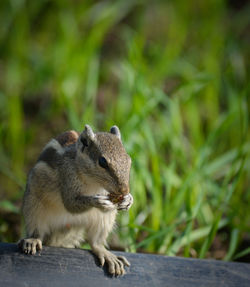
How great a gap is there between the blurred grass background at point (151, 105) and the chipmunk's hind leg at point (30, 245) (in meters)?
0.60

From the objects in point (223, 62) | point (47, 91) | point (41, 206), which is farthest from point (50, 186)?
point (223, 62)

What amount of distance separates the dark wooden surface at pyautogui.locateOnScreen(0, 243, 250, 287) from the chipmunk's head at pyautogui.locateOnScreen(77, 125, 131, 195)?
377 mm

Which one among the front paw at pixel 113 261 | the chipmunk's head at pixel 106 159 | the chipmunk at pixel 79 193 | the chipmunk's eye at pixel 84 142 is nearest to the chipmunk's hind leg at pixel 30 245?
the chipmunk at pixel 79 193

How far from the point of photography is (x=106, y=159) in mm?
2115

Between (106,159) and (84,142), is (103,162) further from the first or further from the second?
(84,142)

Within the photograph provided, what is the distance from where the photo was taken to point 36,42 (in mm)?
5945

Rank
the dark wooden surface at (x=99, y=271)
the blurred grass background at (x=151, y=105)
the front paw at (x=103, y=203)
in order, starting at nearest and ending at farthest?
the dark wooden surface at (x=99, y=271) < the front paw at (x=103, y=203) < the blurred grass background at (x=151, y=105)

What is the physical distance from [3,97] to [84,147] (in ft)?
8.60

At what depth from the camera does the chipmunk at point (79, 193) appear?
2.14 metres

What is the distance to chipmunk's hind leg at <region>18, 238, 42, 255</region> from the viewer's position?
2.20 meters

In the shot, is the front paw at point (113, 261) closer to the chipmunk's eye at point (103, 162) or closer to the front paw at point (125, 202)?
the front paw at point (125, 202)

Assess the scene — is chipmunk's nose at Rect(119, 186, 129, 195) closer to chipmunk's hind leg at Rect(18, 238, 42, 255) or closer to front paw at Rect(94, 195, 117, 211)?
front paw at Rect(94, 195, 117, 211)

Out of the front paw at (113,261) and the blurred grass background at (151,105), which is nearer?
the front paw at (113,261)

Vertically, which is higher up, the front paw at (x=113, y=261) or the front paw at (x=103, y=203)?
the front paw at (x=103, y=203)
